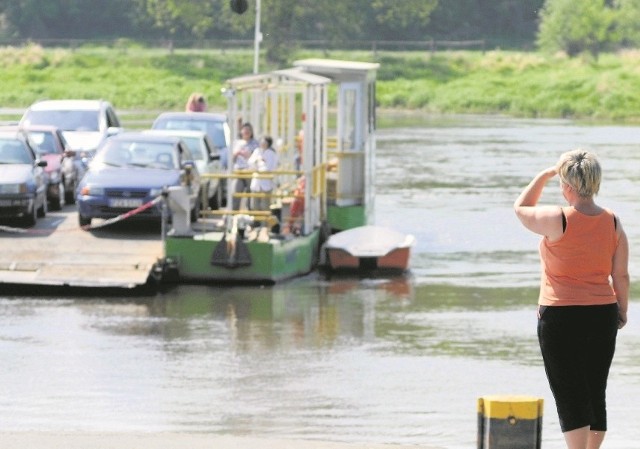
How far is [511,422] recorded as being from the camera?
31.0 ft

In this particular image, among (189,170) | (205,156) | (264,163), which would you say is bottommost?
(205,156)

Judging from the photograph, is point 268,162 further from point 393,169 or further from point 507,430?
point 393,169

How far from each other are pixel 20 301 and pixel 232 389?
21.5ft

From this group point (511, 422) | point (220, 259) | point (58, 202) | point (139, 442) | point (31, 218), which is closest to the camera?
point (511, 422)

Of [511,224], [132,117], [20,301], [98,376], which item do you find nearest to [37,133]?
[511,224]

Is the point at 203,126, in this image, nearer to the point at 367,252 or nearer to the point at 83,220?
the point at 83,220

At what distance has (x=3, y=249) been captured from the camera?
23469mm

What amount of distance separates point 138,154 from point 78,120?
9036 mm

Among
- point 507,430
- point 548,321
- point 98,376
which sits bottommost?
point 98,376

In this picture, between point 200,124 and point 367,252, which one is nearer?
point 367,252

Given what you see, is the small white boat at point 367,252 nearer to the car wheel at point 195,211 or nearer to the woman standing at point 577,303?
the car wheel at point 195,211

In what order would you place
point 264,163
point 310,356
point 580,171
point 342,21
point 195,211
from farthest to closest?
1. point 342,21
2. point 195,211
3. point 264,163
4. point 310,356
5. point 580,171

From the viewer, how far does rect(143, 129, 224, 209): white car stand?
2894 cm

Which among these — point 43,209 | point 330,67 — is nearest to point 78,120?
point 330,67
